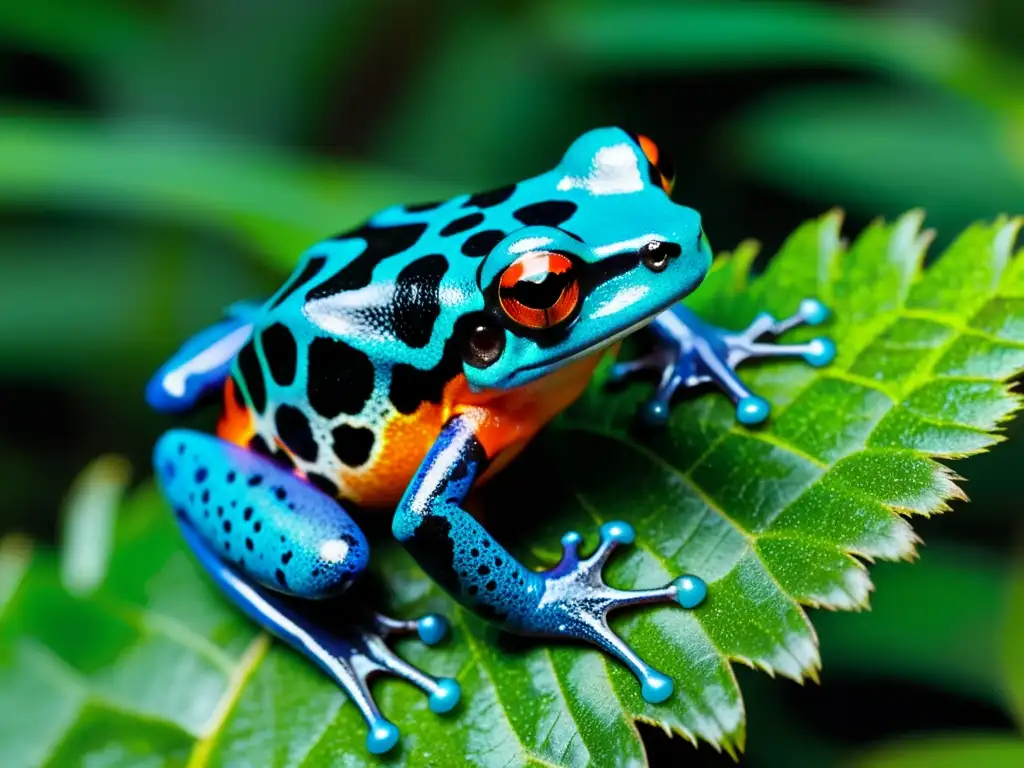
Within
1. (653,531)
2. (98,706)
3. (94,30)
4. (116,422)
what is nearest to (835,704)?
(653,531)

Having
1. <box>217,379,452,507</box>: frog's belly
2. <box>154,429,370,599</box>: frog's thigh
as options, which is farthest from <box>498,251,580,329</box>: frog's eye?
<box>154,429,370,599</box>: frog's thigh

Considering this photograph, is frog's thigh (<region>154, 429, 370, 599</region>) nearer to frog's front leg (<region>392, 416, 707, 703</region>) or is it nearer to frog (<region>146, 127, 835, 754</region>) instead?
frog (<region>146, 127, 835, 754</region>)

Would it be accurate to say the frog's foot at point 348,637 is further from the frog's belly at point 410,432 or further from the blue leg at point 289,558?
the frog's belly at point 410,432

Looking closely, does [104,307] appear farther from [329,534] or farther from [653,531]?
[653,531]

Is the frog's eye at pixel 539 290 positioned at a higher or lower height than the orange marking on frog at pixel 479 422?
higher

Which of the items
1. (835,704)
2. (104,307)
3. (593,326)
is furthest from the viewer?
(104,307)

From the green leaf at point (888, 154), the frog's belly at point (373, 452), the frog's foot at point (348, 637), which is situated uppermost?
the green leaf at point (888, 154)

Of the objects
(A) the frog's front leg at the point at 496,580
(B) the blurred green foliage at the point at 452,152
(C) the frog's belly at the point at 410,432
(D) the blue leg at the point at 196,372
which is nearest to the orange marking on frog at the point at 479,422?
(C) the frog's belly at the point at 410,432
